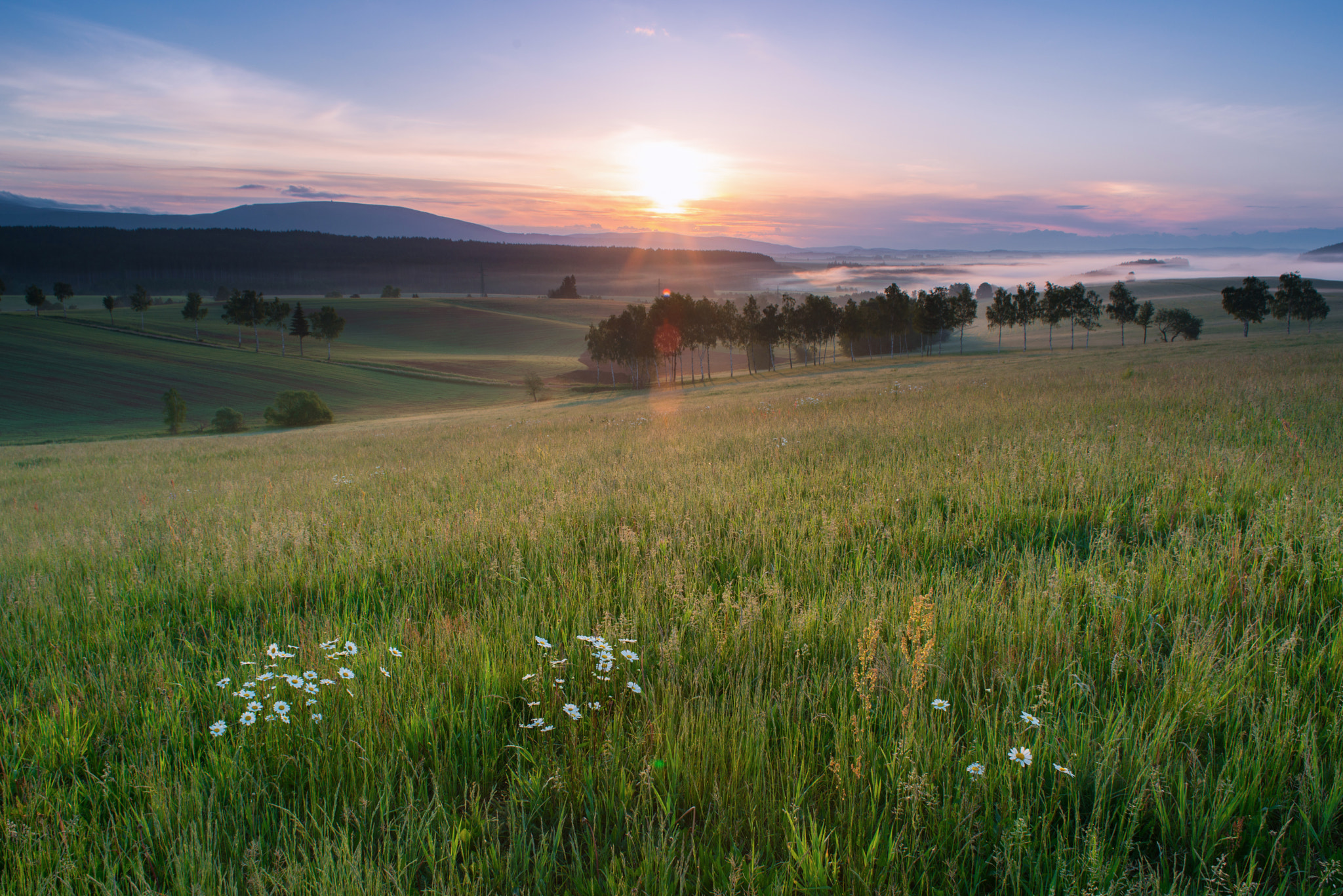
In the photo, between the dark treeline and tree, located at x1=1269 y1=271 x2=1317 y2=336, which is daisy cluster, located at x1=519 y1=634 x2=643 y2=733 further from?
tree, located at x1=1269 y1=271 x2=1317 y2=336

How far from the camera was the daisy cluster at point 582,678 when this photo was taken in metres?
2.61

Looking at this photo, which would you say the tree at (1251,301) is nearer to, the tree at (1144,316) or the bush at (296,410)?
the tree at (1144,316)

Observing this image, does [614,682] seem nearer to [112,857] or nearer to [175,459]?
[112,857]

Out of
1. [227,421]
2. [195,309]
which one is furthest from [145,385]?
[195,309]

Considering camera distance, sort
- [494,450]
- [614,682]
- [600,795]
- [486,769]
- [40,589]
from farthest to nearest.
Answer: [494,450], [40,589], [614,682], [486,769], [600,795]

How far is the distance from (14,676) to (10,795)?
1429mm

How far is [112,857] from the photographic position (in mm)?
2016

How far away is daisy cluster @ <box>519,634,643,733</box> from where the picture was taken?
103 inches

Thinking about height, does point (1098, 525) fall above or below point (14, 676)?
above

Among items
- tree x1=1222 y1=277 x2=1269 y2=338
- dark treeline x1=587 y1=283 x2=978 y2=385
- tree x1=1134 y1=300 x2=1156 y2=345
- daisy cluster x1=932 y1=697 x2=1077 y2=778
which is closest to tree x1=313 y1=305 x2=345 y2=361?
dark treeline x1=587 y1=283 x2=978 y2=385

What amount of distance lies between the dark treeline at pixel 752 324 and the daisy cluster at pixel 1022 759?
244 ft

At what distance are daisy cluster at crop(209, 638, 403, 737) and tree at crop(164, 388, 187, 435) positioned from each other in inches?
2441

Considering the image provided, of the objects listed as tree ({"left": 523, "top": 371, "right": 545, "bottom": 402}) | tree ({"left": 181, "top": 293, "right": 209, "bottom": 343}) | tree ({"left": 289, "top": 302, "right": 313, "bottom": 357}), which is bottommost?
tree ({"left": 523, "top": 371, "right": 545, "bottom": 402})

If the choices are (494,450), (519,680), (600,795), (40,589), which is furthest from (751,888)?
(494,450)
